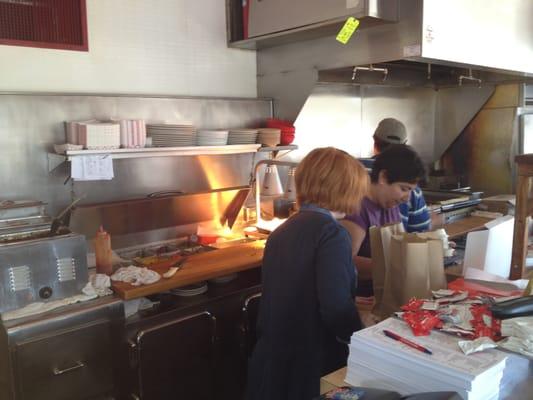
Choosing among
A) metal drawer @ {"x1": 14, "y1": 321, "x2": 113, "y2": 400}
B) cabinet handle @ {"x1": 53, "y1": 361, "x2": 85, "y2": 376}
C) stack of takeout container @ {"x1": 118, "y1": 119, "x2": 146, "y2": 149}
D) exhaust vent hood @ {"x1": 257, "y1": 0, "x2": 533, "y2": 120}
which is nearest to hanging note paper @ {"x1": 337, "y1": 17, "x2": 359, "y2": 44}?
exhaust vent hood @ {"x1": 257, "y1": 0, "x2": 533, "y2": 120}

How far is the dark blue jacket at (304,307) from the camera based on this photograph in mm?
1605

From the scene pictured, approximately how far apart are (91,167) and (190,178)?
0.79m

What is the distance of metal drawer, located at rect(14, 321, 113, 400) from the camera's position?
78.5 inches

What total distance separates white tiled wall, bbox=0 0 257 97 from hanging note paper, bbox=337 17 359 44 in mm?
884

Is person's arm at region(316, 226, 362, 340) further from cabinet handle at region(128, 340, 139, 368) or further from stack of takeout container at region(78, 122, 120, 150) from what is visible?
stack of takeout container at region(78, 122, 120, 150)

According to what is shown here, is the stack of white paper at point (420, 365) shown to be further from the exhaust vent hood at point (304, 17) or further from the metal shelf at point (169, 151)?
the exhaust vent hood at point (304, 17)

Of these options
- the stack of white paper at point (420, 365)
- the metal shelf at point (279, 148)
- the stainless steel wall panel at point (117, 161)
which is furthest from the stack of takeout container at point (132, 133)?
the stack of white paper at point (420, 365)

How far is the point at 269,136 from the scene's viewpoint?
328 centimetres

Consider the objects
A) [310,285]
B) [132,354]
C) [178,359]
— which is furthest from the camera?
[178,359]

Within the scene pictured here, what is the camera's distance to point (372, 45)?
118 inches

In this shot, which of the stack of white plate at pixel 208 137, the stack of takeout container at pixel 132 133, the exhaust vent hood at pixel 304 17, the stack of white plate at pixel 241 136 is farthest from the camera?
the stack of white plate at pixel 241 136

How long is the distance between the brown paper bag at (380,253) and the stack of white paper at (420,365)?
0.48m

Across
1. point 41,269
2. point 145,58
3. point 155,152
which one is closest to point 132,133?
point 155,152

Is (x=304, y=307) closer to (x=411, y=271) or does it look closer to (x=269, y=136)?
(x=411, y=271)
